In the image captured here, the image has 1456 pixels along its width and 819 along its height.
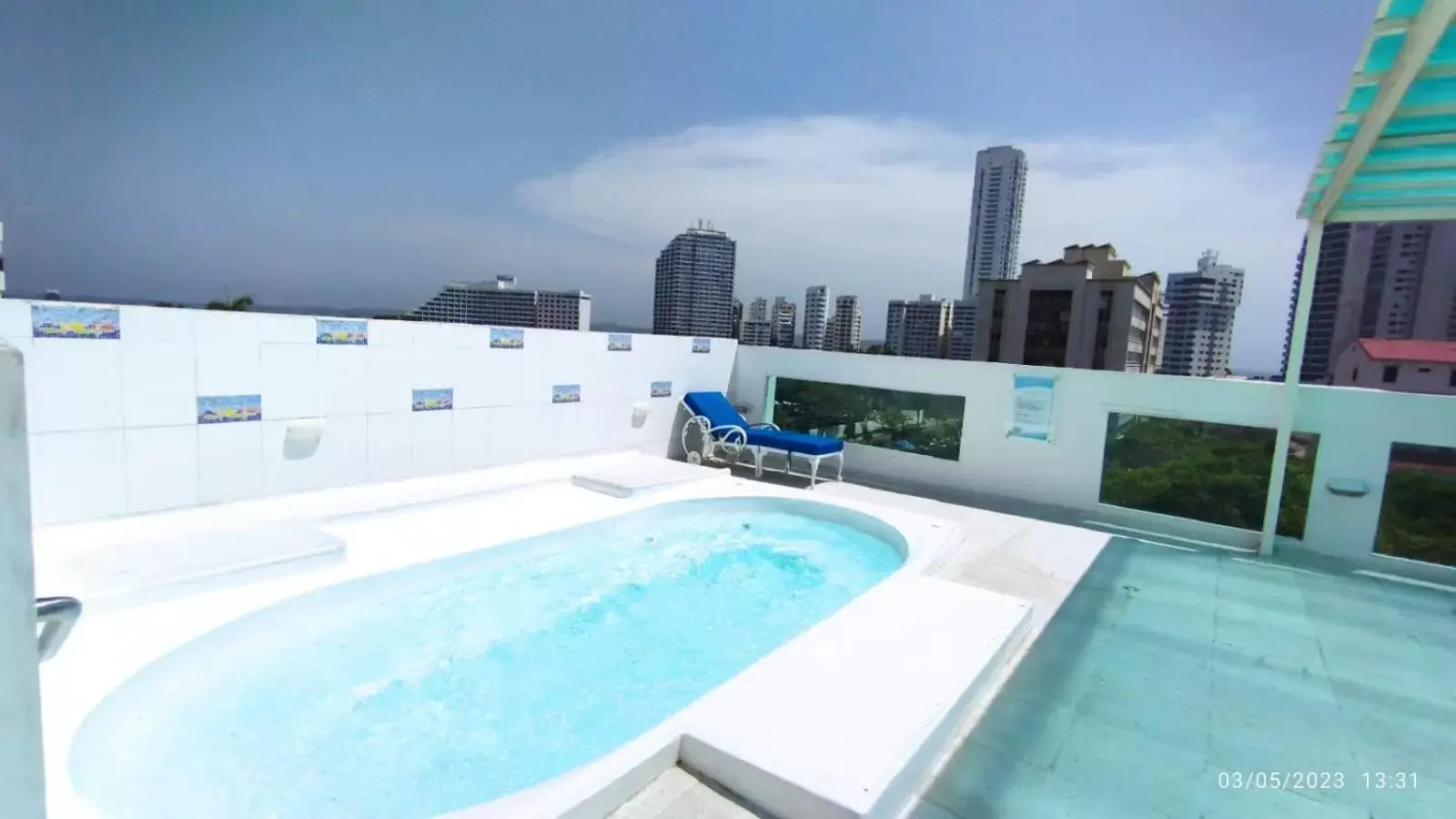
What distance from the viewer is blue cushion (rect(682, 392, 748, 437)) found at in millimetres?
7391

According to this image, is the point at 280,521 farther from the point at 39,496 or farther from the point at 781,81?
the point at 781,81

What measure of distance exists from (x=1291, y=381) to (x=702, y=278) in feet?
99.1

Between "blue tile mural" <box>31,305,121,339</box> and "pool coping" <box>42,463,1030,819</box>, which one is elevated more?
"blue tile mural" <box>31,305,121,339</box>

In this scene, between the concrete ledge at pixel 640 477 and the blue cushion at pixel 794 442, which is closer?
the concrete ledge at pixel 640 477

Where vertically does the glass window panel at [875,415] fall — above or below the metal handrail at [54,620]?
Result: below

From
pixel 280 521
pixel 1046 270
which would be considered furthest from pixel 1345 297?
pixel 280 521

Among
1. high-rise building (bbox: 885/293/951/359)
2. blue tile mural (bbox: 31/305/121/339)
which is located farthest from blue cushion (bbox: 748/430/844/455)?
high-rise building (bbox: 885/293/951/359)

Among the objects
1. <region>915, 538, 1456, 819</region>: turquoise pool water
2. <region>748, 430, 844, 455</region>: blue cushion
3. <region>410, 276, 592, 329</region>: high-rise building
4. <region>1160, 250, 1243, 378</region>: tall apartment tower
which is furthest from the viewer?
<region>1160, 250, 1243, 378</region>: tall apartment tower

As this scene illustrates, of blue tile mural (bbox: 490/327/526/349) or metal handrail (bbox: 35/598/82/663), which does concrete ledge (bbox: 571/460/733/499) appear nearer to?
blue tile mural (bbox: 490/327/526/349)

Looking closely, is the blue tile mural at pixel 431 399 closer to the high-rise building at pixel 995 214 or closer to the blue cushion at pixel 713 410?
the blue cushion at pixel 713 410

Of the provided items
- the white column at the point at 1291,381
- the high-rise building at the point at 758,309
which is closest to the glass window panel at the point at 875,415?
the white column at the point at 1291,381

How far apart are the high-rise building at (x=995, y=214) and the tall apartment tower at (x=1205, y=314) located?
12784mm

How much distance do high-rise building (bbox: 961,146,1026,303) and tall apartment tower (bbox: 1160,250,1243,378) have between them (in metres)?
12.8

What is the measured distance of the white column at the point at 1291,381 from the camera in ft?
15.5
